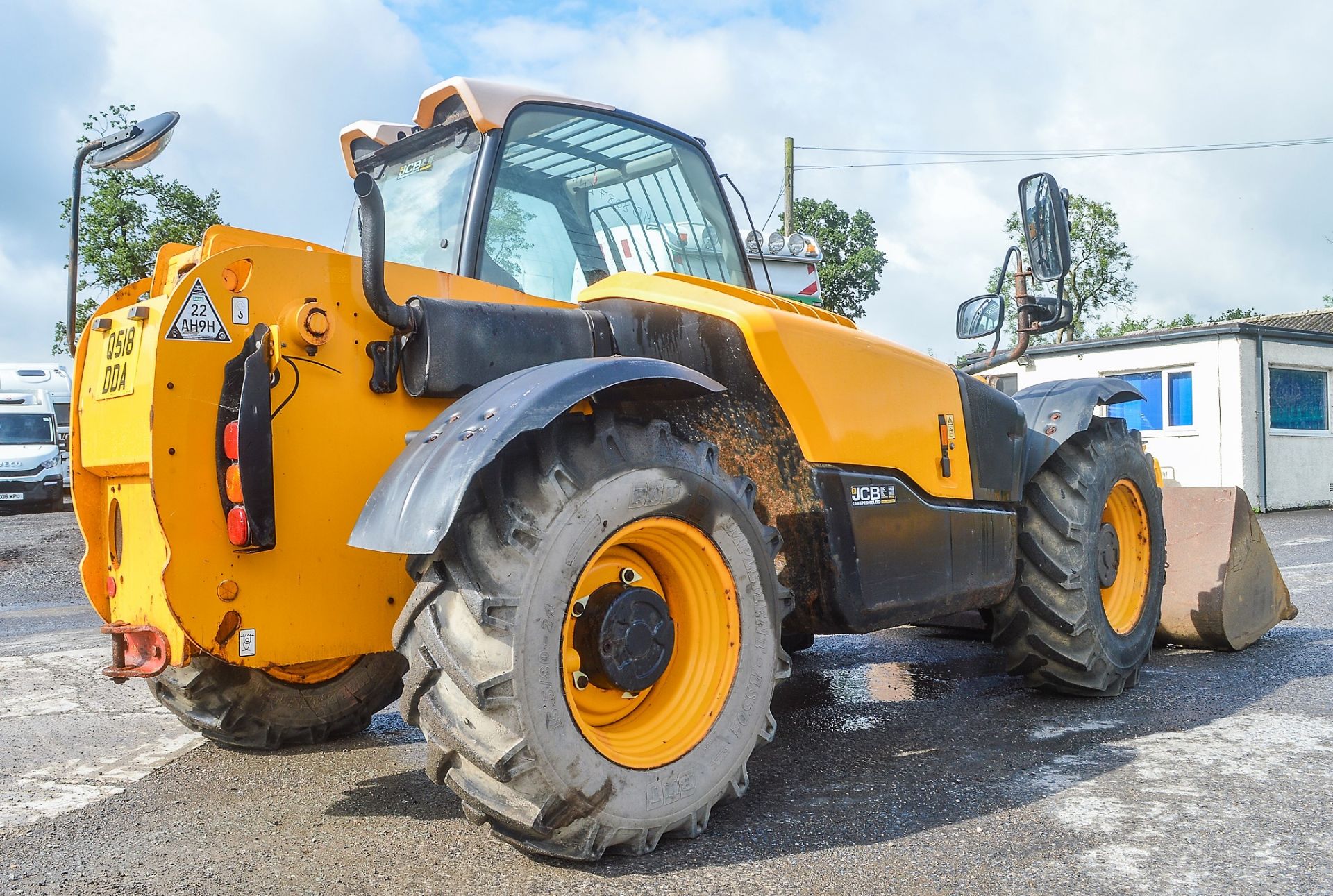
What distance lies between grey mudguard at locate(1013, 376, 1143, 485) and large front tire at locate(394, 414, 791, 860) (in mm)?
2193

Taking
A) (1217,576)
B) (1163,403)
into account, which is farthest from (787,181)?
(1217,576)

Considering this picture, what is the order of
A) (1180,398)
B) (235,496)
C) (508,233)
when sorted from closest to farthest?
(235,496)
(508,233)
(1180,398)

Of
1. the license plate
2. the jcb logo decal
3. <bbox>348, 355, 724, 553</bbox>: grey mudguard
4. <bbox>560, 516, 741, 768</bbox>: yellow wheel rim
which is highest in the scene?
the license plate

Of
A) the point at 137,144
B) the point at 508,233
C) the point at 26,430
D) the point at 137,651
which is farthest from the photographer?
the point at 26,430

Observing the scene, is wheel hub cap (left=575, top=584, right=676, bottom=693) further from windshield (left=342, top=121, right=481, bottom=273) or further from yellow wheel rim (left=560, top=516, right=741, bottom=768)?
windshield (left=342, top=121, right=481, bottom=273)

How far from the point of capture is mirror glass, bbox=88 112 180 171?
348 centimetres

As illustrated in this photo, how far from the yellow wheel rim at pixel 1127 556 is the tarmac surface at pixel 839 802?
0.38m

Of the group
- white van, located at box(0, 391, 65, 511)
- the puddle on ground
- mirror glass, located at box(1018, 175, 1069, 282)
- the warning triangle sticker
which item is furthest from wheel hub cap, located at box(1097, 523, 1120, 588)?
white van, located at box(0, 391, 65, 511)

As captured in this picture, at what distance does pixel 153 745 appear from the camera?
4.65 metres

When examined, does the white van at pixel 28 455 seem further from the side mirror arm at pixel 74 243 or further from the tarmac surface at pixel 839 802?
the side mirror arm at pixel 74 243

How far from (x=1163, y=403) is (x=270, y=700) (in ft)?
68.7

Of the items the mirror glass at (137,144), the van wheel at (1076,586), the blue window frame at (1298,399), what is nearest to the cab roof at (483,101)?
the mirror glass at (137,144)

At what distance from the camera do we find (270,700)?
4102 mm

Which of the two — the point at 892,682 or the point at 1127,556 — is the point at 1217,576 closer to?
the point at 1127,556
